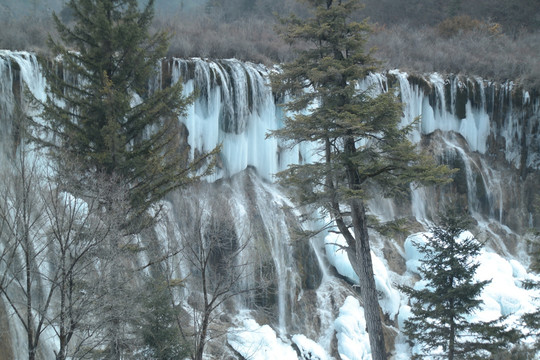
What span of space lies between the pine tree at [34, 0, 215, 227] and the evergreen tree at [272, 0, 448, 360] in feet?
8.13

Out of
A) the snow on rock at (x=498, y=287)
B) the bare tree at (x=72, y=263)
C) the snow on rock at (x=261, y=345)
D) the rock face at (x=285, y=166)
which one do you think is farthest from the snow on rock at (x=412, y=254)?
the bare tree at (x=72, y=263)

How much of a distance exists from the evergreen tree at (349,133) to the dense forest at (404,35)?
15.8ft

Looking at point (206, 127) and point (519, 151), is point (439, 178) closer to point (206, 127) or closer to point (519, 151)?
point (206, 127)

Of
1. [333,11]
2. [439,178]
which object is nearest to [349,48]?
[333,11]

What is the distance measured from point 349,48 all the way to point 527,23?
47.5 metres

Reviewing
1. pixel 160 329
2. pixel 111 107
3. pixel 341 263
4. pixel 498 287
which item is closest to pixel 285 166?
pixel 341 263

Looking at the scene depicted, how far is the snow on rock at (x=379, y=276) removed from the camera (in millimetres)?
17234

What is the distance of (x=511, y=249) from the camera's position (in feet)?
81.4

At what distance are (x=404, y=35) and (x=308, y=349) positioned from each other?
34755mm

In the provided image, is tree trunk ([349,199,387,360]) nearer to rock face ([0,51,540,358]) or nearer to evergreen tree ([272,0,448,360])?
evergreen tree ([272,0,448,360])

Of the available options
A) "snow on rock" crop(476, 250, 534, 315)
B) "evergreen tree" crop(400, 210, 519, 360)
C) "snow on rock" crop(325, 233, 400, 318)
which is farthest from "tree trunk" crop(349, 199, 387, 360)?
"snow on rock" crop(476, 250, 534, 315)

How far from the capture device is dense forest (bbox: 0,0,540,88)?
26.1 metres

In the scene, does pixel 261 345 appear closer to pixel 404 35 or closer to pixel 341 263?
pixel 341 263

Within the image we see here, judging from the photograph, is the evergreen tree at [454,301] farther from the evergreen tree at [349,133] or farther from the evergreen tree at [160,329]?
the evergreen tree at [160,329]
